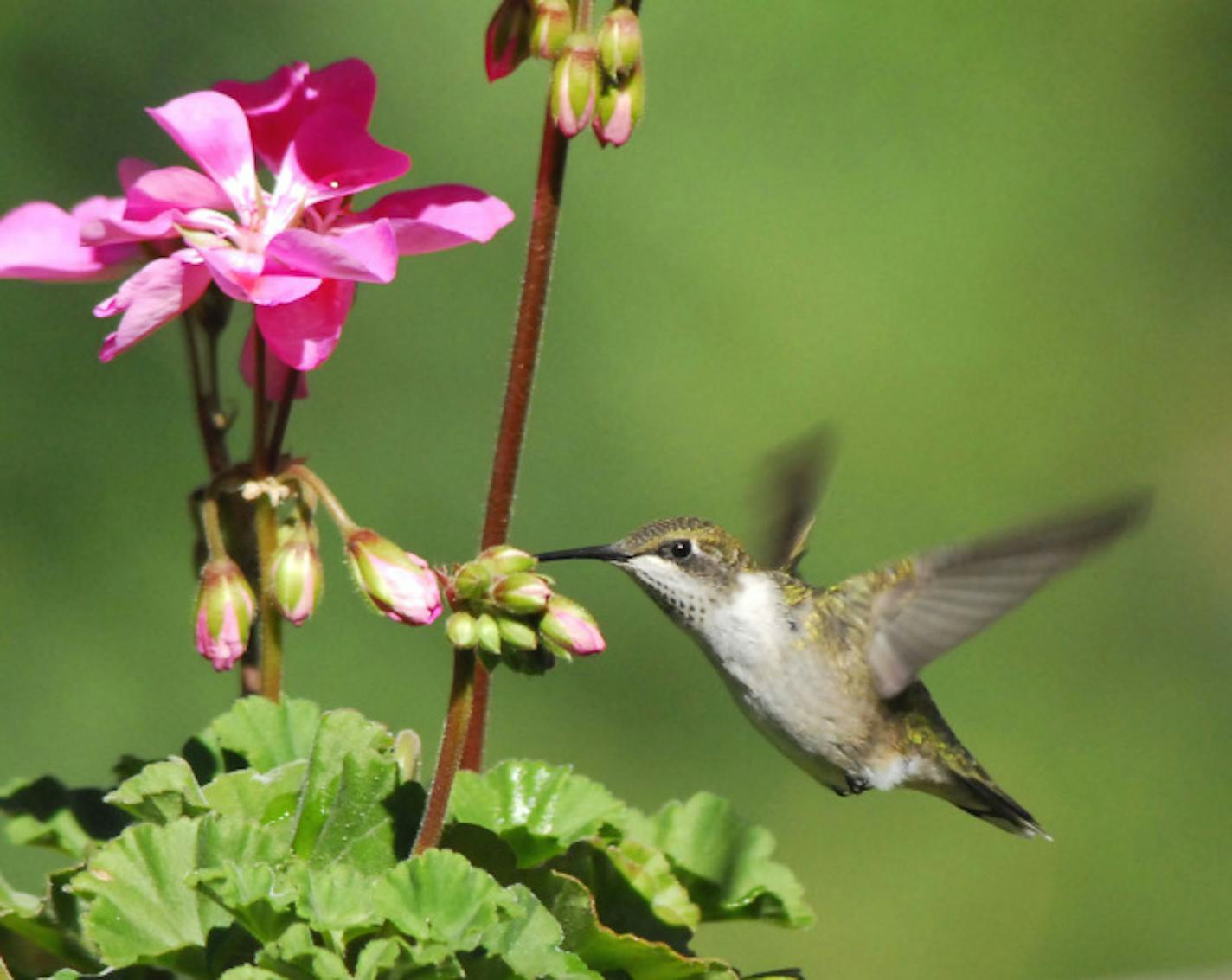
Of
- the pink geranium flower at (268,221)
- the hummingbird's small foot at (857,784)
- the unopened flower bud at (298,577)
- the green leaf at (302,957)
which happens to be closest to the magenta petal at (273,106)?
the pink geranium flower at (268,221)

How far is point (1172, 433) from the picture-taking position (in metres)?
5.25

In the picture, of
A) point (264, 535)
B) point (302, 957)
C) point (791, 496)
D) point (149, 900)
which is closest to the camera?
point (302, 957)

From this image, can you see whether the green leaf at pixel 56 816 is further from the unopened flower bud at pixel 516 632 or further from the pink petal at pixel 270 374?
the unopened flower bud at pixel 516 632

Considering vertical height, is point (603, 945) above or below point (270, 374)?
below

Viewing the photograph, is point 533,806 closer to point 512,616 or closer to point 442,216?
point 512,616

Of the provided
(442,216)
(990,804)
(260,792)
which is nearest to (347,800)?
(260,792)

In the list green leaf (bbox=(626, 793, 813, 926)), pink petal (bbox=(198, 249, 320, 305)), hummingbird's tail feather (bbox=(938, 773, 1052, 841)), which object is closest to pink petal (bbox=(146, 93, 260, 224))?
pink petal (bbox=(198, 249, 320, 305))

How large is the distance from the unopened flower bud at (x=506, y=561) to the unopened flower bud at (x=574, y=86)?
0.34m

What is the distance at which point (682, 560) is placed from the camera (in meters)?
1.99

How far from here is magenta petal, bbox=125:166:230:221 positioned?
159cm

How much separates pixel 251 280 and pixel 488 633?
1.11 ft

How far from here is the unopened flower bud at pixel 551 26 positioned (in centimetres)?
160

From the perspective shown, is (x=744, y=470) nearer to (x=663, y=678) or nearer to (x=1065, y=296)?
(x=663, y=678)

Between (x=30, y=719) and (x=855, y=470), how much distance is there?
193cm
